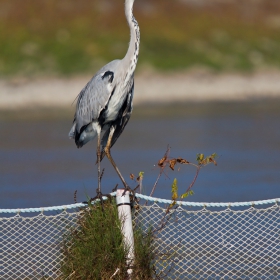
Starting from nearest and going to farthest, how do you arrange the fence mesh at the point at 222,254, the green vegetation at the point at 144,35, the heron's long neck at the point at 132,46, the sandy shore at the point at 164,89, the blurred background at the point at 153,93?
the fence mesh at the point at 222,254
the heron's long neck at the point at 132,46
the blurred background at the point at 153,93
the sandy shore at the point at 164,89
the green vegetation at the point at 144,35

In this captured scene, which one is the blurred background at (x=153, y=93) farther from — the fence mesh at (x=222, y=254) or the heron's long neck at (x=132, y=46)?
the heron's long neck at (x=132, y=46)

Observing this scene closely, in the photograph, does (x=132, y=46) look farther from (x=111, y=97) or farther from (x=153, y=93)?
(x=153, y=93)

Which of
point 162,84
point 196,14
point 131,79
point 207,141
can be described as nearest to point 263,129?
point 207,141

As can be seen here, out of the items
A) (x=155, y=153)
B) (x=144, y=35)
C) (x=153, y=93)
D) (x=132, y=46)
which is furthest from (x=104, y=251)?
(x=144, y=35)

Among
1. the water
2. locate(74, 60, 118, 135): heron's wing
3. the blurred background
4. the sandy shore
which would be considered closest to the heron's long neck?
locate(74, 60, 118, 135): heron's wing

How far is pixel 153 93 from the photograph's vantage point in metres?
20.8

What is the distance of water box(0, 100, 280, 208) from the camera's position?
369 inches

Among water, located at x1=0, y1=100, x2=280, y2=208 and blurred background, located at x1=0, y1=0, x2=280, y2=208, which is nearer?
water, located at x1=0, y1=100, x2=280, y2=208

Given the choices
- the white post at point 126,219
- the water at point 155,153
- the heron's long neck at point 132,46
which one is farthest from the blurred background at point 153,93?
the heron's long neck at point 132,46

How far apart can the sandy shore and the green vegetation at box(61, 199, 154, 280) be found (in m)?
14.9

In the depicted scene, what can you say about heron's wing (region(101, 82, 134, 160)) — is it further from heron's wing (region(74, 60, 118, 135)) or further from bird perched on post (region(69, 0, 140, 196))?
heron's wing (region(74, 60, 118, 135))

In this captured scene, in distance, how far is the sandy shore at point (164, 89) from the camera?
66.0ft

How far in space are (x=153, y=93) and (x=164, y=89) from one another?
573 millimetres

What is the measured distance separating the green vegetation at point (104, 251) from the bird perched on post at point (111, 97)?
1241 millimetres
